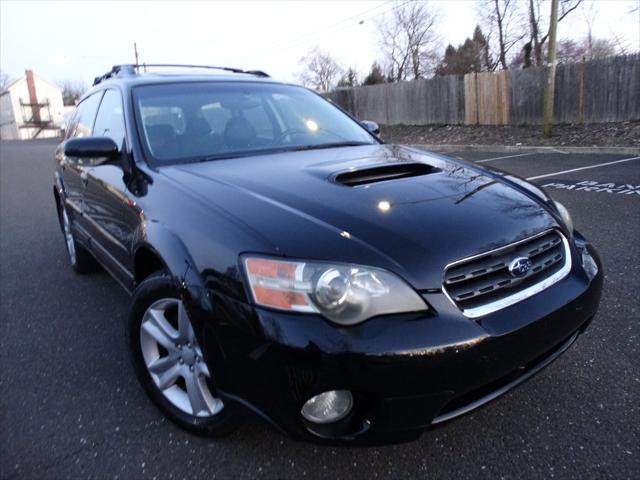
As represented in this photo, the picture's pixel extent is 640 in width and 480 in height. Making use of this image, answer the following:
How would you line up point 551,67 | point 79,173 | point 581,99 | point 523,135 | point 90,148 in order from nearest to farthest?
point 90,148 → point 79,173 → point 551,67 → point 581,99 → point 523,135

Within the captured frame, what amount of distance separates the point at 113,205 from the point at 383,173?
1.56 m

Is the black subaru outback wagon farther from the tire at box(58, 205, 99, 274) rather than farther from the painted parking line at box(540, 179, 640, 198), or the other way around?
the painted parking line at box(540, 179, 640, 198)

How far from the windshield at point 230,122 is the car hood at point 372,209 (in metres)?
0.25

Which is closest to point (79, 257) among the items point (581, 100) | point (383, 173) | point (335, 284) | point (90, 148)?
point (90, 148)

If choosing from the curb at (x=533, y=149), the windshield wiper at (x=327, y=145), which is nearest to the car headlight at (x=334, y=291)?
the windshield wiper at (x=327, y=145)

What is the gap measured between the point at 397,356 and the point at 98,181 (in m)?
2.38

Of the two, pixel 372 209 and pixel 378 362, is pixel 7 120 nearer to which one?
pixel 372 209

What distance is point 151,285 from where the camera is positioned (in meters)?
2.10

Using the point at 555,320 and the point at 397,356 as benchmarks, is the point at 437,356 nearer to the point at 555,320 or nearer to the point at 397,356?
the point at 397,356

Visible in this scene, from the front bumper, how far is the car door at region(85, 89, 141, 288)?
1.09m

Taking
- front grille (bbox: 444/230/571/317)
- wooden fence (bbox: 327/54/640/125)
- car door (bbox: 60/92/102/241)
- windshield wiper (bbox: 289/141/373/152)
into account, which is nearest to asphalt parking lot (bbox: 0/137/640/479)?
front grille (bbox: 444/230/571/317)

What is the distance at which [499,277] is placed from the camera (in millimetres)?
1758

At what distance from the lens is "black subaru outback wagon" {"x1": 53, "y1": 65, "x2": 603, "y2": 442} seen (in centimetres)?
154

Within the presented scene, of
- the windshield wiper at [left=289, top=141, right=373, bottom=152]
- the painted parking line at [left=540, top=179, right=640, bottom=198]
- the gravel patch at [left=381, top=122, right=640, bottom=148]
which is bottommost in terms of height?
the painted parking line at [left=540, top=179, right=640, bottom=198]
